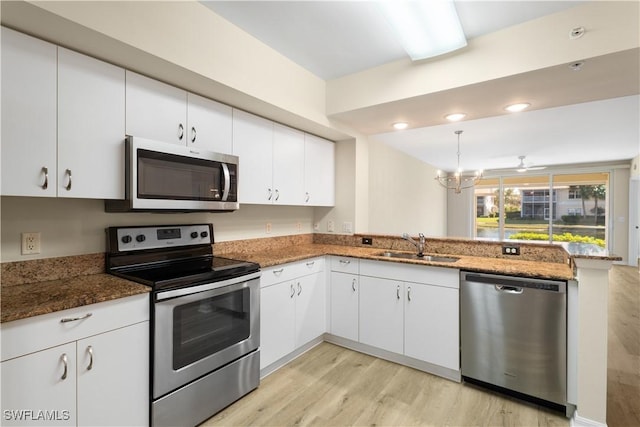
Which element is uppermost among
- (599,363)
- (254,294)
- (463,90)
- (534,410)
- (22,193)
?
(463,90)

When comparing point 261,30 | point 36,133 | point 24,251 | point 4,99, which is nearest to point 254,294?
point 24,251

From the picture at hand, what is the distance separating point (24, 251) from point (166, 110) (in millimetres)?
1106

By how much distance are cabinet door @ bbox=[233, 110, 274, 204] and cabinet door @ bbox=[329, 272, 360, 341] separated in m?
1.00

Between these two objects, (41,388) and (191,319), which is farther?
(191,319)

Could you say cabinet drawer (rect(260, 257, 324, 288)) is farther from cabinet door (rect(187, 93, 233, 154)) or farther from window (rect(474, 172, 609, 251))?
window (rect(474, 172, 609, 251))

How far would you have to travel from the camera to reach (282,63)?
250cm

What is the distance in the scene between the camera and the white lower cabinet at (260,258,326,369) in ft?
7.92

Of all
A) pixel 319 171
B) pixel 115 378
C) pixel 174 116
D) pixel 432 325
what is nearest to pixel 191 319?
pixel 115 378

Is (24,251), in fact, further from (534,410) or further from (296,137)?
(534,410)

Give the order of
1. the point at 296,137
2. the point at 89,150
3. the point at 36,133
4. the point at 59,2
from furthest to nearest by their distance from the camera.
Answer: the point at 296,137, the point at 89,150, the point at 36,133, the point at 59,2

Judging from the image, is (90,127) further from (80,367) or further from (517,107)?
(517,107)

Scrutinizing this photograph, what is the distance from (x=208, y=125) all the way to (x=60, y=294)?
135 centimetres

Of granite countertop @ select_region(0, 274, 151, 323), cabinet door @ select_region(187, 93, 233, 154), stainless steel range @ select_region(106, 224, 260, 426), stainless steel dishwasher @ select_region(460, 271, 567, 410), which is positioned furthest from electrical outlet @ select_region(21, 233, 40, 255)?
stainless steel dishwasher @ select_region(460, 271, 567, 410)

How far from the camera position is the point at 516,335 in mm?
2145
